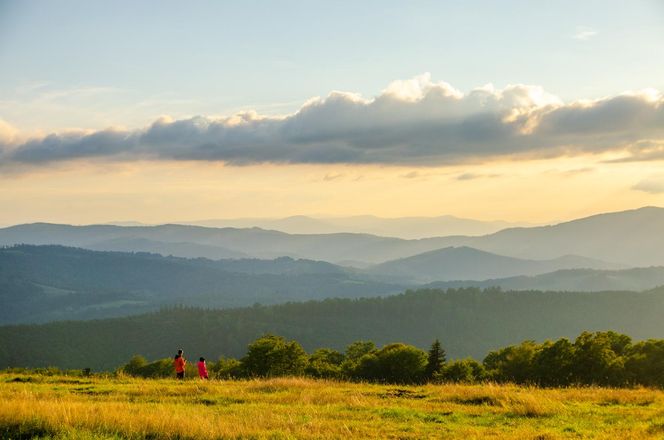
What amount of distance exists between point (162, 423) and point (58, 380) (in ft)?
59.7

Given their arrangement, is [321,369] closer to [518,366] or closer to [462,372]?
[462,372]

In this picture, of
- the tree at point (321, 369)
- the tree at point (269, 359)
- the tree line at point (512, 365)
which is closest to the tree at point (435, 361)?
the tree line at point (512, 365)

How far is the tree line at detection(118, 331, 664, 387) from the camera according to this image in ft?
153

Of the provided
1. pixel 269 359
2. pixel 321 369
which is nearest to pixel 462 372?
pixel 321 369

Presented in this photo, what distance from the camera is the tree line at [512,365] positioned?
4678 centimetres

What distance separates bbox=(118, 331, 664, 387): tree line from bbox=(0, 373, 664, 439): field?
510 inches

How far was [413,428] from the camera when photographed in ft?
57.6

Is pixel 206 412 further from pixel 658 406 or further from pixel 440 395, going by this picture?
pixel 658 406

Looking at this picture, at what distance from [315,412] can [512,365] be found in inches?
1675

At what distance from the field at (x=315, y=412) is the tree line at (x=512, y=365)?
12963 millimetres

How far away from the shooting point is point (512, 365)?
58094 millimetres

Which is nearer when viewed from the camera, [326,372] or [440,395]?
[440,395]

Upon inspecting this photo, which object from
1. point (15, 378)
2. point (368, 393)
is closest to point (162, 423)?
point (368, 393)

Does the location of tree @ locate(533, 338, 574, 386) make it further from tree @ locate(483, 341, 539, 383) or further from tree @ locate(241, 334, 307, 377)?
tree @ locate(241, 334, 307, 377)
